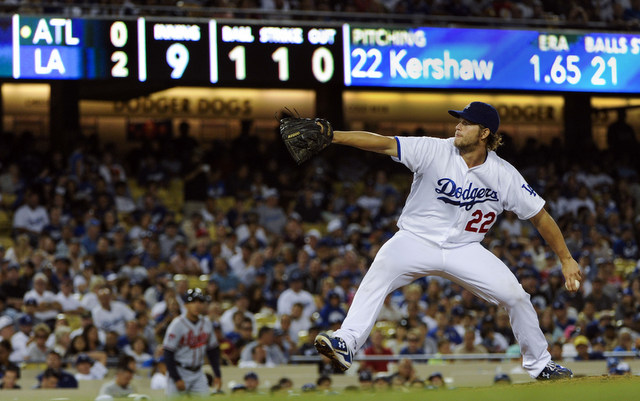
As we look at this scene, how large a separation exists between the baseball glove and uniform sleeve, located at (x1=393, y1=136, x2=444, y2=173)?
16.9 inches

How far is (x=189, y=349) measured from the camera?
28.5 ft

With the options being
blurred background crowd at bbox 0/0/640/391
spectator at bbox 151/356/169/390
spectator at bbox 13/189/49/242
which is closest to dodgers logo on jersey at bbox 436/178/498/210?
blurred background crowd at bbox 0/0/640/391

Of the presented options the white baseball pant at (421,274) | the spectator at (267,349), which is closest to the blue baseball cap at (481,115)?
the white baseball pant at (421,274)

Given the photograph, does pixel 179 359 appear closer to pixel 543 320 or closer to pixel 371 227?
pixel 543 320

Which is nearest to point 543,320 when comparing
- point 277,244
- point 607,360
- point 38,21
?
point 607,360

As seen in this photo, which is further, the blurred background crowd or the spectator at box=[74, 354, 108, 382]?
the blurred background crowd

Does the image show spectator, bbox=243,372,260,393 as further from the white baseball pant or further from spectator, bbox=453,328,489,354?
the white baseball pant

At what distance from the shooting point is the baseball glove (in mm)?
5574

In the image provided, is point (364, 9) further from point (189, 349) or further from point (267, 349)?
point (189, 349)

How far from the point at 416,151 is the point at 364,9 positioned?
10.5 metres

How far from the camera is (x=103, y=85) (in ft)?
56.7

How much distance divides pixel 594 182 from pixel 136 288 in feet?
30.6

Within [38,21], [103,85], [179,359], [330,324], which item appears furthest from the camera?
[103,85]

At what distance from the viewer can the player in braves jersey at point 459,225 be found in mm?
5812
